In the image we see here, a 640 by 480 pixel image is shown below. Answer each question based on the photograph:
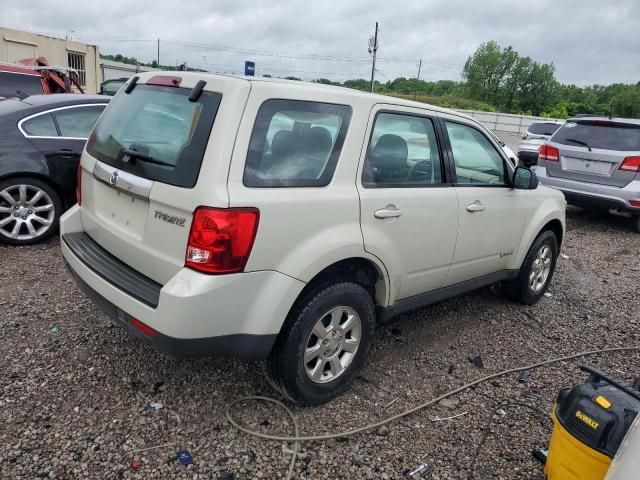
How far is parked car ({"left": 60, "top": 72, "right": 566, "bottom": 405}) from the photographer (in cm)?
238

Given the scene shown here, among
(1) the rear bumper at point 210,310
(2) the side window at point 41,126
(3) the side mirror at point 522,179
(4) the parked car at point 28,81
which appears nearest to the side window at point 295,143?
(1) the rear bumper at point 210,310

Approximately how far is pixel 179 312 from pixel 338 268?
0.94m

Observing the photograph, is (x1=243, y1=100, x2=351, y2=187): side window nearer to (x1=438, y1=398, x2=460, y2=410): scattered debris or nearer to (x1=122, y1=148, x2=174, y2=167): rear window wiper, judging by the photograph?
(x1=122, y1=148, x2=174, y2=167): rear window wiper

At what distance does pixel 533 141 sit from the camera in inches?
624

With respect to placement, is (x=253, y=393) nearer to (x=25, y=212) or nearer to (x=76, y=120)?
(x=25, y=212)

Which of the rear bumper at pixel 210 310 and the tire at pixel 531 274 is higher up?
the rear bumper at pixel 210 310

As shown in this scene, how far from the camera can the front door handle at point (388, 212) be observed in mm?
2936

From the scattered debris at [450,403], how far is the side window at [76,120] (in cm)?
449

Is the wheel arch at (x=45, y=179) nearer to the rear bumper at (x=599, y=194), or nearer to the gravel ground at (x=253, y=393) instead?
the gravel ground at (x=253, y=393)

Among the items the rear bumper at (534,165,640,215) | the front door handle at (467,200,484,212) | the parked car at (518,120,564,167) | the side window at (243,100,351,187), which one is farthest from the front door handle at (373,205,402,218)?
the parked car at (518,120,564,167)

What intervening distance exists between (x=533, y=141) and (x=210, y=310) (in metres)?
15.7

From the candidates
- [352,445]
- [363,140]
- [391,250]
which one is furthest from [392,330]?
[363,140]

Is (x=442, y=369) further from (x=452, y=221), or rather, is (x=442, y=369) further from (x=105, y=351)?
(x=105, y=351)

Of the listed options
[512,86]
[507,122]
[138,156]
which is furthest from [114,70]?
[512,86]
